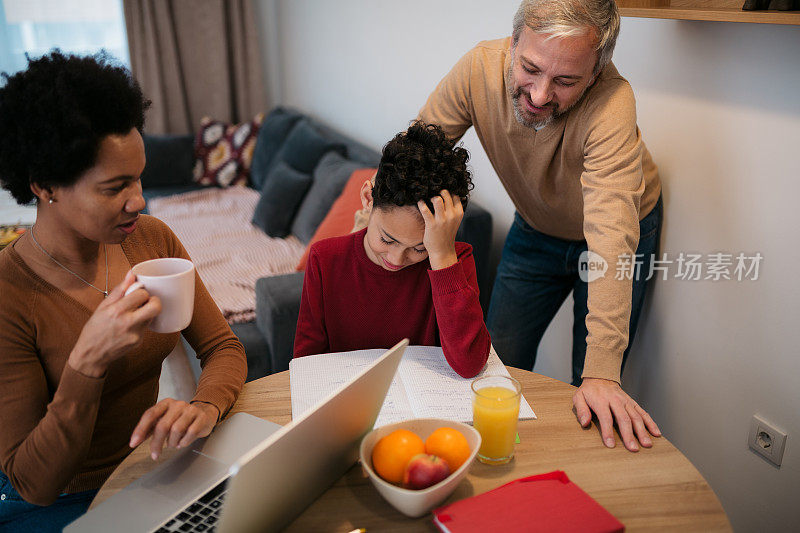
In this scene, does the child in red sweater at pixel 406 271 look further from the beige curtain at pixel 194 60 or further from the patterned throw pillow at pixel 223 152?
the beige curtain at pixel 194 60

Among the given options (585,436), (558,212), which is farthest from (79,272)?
(558,212)

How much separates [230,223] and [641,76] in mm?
2341

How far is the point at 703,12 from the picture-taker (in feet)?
4.60

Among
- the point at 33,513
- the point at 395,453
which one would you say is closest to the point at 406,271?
the point at 395,453

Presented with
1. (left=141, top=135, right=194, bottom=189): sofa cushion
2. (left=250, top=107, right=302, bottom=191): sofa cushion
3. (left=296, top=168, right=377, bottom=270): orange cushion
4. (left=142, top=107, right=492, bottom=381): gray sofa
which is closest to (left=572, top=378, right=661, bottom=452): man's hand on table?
(left=142, top=107, right=492, bottom=381): gray sofa

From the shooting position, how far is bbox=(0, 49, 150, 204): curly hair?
973mm

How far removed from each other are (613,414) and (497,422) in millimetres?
273

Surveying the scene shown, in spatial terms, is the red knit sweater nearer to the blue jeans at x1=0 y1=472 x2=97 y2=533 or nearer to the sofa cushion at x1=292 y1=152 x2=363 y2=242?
the blue jeans at x1=0 y1=472 x2=97 y2=533

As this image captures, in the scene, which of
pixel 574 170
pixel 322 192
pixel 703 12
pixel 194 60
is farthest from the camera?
pixel 194 60

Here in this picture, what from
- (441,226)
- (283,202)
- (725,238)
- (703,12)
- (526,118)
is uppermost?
(703,12)

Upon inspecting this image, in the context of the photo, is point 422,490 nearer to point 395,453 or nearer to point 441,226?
point 395,453

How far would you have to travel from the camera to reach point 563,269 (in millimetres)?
1888

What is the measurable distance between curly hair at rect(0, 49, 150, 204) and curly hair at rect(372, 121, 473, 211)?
19.1 inches

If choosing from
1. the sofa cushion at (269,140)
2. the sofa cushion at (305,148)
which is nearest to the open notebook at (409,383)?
the sofa cushion at (305,148)
